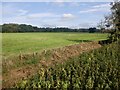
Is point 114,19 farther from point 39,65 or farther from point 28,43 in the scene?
point 39,65

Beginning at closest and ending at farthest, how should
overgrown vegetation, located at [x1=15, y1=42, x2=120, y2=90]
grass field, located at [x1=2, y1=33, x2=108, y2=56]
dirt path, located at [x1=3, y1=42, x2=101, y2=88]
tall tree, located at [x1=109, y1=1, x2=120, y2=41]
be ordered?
1. overgrown vegetation, located at [x1=15, y1=42, x2=120, y2=90]
2. dirt path, located at [x1=3, y1=42, x2=101, y2=88]
3. grass field, located at [x1=2, y1=33, x2=108, y2=56]
4. tall tree, located at [x1=109, y1=1, x2=120, y2=41]

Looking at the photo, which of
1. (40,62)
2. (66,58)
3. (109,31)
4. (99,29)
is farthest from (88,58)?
(99,29)

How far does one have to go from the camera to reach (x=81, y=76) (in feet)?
52.1

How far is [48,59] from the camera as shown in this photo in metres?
20.8

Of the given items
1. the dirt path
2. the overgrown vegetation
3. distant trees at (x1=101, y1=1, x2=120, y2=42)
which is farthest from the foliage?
the overgrown vegetation

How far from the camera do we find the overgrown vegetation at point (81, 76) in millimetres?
14372

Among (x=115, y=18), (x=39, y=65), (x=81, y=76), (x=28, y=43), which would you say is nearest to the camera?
(x=81, y=76)

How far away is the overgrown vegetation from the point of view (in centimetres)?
1437

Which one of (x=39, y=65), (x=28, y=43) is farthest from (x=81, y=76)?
(x=28, y=43)

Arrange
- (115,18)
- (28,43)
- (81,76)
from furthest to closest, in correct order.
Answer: (115,18), (28,43), (81,76)

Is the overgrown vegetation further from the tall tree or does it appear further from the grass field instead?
the tall tree

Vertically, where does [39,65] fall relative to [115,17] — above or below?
below

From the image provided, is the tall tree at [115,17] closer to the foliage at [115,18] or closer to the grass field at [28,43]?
the foliage at [115,18]

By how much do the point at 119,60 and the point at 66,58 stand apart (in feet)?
13.2
